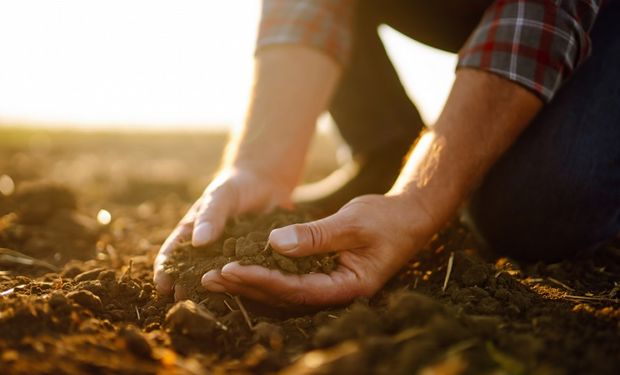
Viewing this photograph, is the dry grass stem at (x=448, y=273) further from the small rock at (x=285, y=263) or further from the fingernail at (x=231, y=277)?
the fingernail at (x=231, y=277)

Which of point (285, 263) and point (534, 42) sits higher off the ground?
point (534, 42)

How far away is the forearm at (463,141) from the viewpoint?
1.82 metres

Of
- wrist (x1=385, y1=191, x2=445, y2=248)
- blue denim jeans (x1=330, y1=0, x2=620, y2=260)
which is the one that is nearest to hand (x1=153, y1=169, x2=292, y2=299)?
wrist (x1=385, y1=191, x2=445, y2=248)

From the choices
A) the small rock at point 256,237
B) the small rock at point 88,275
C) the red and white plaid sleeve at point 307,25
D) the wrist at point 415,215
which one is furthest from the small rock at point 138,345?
the red and white plaid sleeve at point 307,25

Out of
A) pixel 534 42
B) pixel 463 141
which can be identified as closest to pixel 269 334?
pixel 463 141

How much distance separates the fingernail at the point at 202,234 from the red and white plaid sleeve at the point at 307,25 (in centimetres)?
112

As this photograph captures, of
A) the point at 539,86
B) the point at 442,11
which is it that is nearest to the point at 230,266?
the point at 539,86

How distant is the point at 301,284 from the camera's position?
1552 mm

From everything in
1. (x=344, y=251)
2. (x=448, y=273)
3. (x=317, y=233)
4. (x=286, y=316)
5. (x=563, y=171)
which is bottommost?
(x=286, y=316)

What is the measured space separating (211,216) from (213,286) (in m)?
0.40

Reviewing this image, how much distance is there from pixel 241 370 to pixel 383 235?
2.35 feet

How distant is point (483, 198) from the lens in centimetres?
239

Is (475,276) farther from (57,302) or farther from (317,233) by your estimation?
(57,302)

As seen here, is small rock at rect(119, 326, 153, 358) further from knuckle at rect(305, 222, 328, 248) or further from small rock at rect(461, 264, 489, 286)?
small rock at rect(461, 264, 489, 286)
